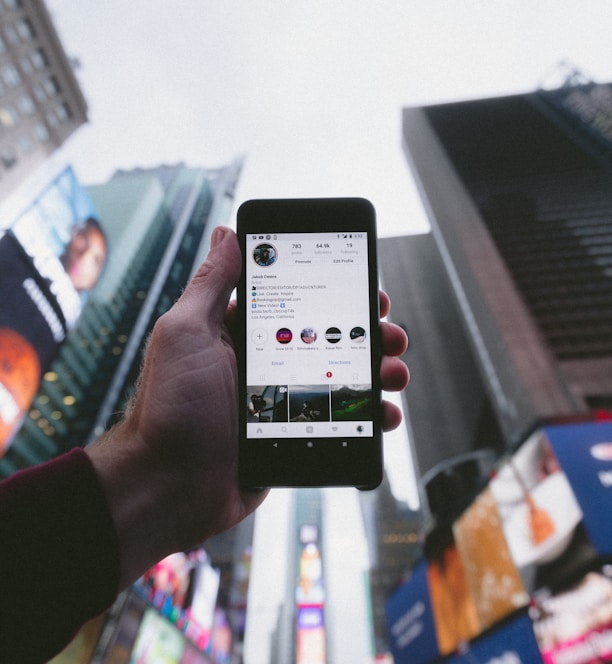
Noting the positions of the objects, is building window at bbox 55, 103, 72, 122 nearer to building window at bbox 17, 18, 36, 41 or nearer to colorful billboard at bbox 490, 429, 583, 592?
building window at bbox 17, 18, 36, 41

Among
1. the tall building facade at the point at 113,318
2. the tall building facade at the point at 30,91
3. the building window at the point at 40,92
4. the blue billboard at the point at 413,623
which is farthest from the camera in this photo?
the tall building facade at the point at 113,318

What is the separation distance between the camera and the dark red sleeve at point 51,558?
1.38 meters

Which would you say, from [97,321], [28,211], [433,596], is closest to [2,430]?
[28,211]

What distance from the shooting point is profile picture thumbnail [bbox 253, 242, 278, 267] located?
2.68 metres

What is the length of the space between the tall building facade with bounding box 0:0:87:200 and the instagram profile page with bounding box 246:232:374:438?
5275 centimetres

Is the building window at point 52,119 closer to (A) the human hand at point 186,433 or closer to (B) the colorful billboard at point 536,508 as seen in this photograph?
(A) the human hand at point 186,433

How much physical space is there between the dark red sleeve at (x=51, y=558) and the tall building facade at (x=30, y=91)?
53.3 m

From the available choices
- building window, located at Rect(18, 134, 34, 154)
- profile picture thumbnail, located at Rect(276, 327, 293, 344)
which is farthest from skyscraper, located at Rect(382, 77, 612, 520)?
building window, located at Rect(18, 134, 34, 154)

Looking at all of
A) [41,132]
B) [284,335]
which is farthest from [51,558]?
[41,132]

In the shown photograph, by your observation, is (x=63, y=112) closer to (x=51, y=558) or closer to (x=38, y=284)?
(x=38, y=284)

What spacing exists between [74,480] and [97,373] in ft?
228

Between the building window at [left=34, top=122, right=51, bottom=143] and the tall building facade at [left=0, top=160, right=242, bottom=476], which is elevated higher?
the building window at [left=34, top=122, right=51, bottom=143]

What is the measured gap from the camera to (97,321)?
2381 inches

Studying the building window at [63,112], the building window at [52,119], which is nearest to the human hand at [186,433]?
the building window at [52,119]
